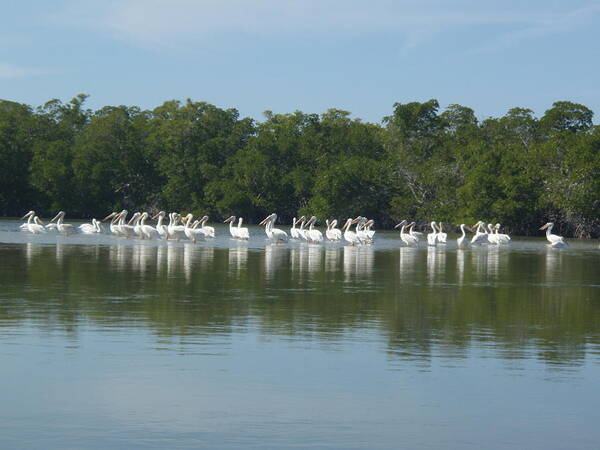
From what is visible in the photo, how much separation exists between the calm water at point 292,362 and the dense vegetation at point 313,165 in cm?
3727

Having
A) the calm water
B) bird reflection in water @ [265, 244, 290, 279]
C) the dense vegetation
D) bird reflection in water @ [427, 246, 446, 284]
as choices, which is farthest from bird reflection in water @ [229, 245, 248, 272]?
the dense vegetation

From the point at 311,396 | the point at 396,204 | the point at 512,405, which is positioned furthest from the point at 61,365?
the point at 396,204

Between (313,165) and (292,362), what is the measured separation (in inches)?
2503

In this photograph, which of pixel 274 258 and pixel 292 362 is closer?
pixel 292 362

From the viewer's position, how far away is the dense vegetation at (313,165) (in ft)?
185

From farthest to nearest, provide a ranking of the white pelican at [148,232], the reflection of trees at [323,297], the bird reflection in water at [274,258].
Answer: the white pelican at [148,232] < the bird reflection in water at [274,258] < the reflection of trees at [323,297]

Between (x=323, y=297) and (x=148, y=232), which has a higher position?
(x=148, y=232)

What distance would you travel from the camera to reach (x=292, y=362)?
10.2 metres

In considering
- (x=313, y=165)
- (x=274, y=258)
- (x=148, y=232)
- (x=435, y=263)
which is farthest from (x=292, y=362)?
(x=313, y=165)

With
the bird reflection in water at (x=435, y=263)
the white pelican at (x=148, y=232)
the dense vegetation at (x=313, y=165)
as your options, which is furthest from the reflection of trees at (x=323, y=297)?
the dense vegetation at (x=313, y=165)

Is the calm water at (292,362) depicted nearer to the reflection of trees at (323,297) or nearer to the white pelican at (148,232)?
the reflection of trees at (323,297)

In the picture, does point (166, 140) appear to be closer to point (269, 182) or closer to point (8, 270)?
point (269, 182)

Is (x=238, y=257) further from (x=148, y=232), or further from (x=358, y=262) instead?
(x=148, y=232)

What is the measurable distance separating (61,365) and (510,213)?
4747 centimetres
